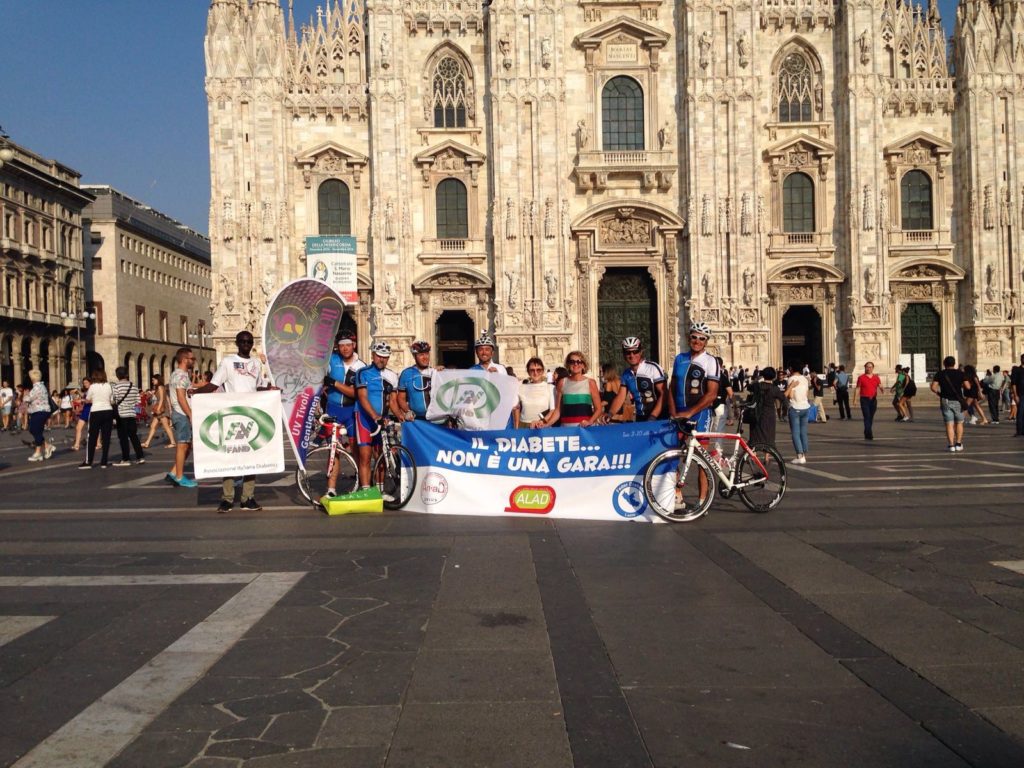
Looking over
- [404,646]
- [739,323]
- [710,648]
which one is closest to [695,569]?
[710,648]

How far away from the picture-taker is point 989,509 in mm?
9742

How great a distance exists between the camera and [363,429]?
10711 mm

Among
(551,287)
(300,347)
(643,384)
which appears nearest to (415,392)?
(300,347)

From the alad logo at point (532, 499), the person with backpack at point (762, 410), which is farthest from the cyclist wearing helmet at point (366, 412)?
the person with backpack at point (762, 410)

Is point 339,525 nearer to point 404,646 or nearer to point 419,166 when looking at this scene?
point 404,646

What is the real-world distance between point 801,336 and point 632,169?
9619 millimetres

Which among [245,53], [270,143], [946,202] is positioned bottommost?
[946,202]

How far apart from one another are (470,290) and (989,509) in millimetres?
27484

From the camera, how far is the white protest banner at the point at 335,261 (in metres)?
27.3

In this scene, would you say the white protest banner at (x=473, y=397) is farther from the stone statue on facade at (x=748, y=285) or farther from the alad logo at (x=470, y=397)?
the stone statue on facade at (x=748, y=285)

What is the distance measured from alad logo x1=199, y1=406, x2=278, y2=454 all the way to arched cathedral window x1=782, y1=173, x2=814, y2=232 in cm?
2947

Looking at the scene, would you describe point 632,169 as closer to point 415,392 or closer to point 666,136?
point 666,136

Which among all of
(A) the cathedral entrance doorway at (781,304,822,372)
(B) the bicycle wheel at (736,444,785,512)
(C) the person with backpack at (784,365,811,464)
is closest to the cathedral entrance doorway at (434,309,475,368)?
(A) the cathedral entrance doorway at (781,304,822,372)

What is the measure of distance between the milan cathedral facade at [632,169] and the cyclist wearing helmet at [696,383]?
24847 mm
